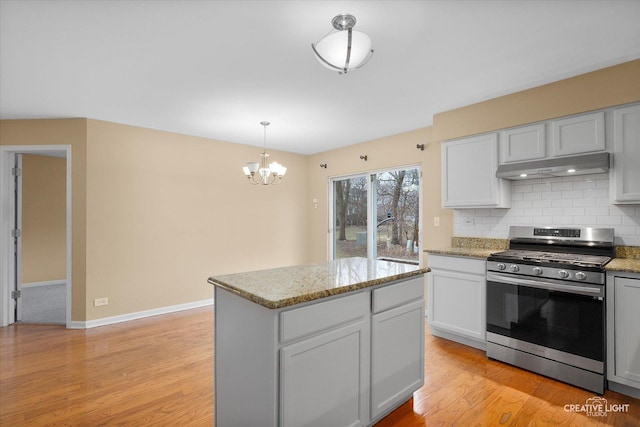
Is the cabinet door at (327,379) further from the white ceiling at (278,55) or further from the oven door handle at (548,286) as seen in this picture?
the white ceiling at (278,55)

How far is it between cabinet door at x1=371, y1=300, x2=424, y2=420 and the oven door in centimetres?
106

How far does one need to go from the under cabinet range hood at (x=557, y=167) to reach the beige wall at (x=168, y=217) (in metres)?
3.72

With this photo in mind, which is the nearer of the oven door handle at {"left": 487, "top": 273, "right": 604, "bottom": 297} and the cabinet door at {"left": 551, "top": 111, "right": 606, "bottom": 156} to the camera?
the oven door handle at {"left": 487, "top": 273, "right": 604, "bottom": 297}

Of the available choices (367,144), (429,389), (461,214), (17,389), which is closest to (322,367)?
(429,389)

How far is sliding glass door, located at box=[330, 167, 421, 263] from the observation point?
468 centimetres

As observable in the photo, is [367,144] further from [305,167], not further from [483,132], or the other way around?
[483,132]

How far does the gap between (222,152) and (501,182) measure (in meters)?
3.88

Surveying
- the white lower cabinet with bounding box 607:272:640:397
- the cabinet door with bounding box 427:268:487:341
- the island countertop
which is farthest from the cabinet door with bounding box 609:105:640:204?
the island countertop

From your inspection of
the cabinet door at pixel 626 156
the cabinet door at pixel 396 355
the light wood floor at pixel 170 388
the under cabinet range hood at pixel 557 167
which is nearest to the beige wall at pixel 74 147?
the light wood floor at pixel 170 388

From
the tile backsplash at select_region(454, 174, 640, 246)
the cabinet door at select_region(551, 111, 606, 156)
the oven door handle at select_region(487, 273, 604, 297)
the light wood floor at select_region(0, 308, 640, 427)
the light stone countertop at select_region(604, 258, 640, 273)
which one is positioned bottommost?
the light wood floor at select_region(0, 308, 640, 427)

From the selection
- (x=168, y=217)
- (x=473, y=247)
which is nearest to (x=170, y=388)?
(x=168, y=217)

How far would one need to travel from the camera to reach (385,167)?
4.93 m

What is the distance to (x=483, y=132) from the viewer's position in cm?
341

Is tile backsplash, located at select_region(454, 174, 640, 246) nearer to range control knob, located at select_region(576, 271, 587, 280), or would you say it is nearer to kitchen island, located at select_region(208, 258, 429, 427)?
range control knob, located at select_region(576, 271, 587, 280)
